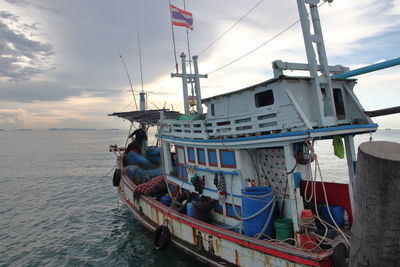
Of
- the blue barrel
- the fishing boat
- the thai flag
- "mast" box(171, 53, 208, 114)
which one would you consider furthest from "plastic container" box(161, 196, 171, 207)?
the thai flag

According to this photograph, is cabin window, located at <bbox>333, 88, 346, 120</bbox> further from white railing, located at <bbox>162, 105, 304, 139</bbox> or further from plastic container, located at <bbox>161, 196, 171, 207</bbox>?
plastic container, located at <bbox>161, 196, 171, 207</bbox>

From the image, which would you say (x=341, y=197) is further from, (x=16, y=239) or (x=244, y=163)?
(x=16, y=239)

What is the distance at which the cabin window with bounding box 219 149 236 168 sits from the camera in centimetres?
777

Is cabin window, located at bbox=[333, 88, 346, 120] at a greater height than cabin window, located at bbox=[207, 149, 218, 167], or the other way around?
cabin window, located at bbox=[333, 88, 346, 120]

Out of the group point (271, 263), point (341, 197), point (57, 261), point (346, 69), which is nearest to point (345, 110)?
point (346, 69)

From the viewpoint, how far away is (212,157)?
8.57 metres

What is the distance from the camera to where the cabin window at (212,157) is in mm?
8422

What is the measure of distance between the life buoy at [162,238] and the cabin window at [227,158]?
134 inches

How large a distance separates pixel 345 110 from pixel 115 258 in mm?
10369

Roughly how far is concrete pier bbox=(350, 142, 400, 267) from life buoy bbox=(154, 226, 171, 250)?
688 centimetres

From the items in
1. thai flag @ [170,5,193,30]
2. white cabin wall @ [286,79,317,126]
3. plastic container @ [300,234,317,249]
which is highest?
thai flag @ [170,5,193,30]

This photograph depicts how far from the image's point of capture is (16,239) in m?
12.5

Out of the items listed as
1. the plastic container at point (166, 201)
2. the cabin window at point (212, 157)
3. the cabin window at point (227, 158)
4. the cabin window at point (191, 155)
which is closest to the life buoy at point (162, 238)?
the plastic container at point (166, 201)

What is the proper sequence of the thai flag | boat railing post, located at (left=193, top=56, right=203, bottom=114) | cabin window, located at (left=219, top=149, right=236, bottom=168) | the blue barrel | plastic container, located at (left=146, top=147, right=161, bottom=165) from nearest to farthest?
the blue barrel, cabin window, located at (left=219, top=149, right=236, bottom=168), boat railing post, located at (left=193, top=56, right=203, bottom=114), the thai flag, plastic container, located at (left=146, top=147, right=161, bottom=165)
